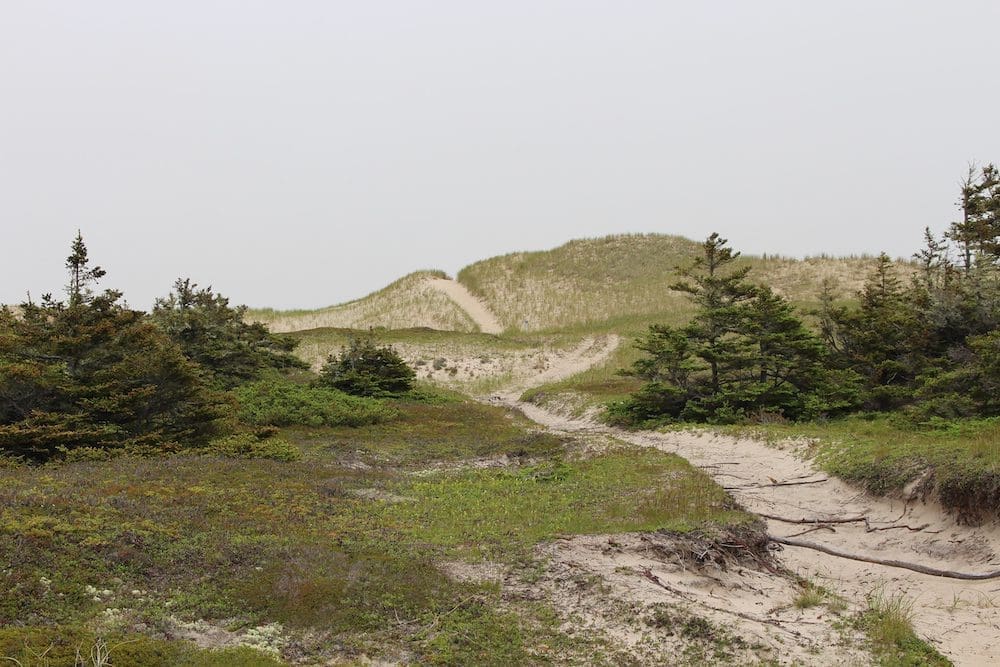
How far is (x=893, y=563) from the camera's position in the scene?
1021cm

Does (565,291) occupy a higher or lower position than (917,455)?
higher

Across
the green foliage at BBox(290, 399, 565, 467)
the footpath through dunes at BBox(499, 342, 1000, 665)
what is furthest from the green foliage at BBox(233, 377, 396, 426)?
the footpath through dunes at BBox(499, 342, 1000, 665)

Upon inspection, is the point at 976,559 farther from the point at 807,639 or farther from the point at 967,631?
the point at 807,639

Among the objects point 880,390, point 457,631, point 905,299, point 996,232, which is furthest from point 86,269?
point 996,232

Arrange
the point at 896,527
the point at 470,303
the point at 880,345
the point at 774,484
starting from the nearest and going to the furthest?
the point at 896,527
the point at 774,484
the point at 880,345
the point at 470,303

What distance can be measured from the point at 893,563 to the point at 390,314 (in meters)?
58.9

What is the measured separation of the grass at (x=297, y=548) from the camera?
7027 millimetres

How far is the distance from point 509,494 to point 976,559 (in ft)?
26.8

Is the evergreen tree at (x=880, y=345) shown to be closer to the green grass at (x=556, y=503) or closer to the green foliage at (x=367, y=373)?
the green grass at (x=556, y=503)

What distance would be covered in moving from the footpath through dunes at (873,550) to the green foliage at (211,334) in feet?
65.3

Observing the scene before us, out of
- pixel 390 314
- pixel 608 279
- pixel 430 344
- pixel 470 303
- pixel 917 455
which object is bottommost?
pixel 917 455

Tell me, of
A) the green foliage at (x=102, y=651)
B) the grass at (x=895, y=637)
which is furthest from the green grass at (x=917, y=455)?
the green foliage at (x=102, y=651)

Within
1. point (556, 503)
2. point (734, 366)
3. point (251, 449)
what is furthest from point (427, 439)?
point (734, 366)

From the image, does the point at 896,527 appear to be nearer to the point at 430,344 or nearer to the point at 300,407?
the point at 300,407
